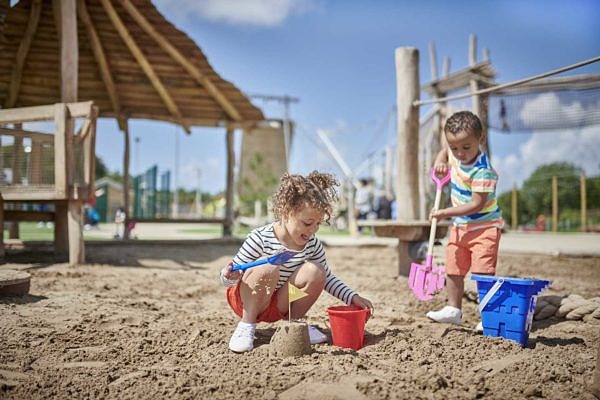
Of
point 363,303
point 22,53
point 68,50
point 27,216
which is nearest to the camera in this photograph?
point 363,303

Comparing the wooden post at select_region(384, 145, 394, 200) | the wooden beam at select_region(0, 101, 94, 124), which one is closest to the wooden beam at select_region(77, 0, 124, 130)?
the wooden beam at select_region(0, 101, 94, 124)

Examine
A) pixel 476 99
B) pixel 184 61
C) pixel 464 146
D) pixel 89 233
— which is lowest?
pixel 89 233

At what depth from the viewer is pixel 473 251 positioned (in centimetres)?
327

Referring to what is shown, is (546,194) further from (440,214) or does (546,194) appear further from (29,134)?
(440,214)

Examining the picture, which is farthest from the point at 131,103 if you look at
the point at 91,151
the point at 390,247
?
the point at 390,247

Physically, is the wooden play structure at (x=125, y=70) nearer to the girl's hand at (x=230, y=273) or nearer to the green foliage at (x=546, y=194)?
the girl's hand at (x=230, y=273)

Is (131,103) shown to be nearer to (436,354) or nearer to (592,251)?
(592,251)

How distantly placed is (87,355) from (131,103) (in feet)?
27.2

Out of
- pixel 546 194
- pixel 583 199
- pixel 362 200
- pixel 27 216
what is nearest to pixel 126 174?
pixel 27 216

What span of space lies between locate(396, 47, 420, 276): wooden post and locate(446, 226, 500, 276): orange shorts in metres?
1.59

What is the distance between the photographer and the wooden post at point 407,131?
197 inches

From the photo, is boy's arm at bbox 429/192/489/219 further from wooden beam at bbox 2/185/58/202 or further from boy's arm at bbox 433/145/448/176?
wooden beam at bbox 2/185/58/202

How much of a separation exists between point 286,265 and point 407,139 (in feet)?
8.70

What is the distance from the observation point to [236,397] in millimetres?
1903
